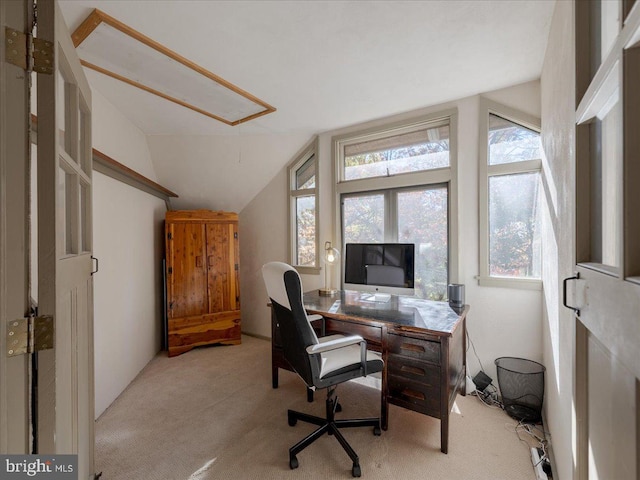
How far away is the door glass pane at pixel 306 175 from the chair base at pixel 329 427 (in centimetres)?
242

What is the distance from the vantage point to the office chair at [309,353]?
157 centimetres

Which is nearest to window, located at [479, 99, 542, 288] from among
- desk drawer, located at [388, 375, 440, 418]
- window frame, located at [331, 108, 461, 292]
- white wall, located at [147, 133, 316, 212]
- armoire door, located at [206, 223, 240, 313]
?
window frame, located at [331, 108, 461, 292]

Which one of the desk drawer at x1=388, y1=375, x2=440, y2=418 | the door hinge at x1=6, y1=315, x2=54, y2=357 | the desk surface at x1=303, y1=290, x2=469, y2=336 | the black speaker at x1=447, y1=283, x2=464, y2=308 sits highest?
the door hinge at x1=6, y1=315, x2=54, y2=357

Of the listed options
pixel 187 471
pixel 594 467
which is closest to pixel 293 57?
pixel 594 467

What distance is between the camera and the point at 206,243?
3551 millimetres

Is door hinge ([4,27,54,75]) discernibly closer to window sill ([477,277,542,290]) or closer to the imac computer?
the imac computer

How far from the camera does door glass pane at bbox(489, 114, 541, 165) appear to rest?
7.37ft

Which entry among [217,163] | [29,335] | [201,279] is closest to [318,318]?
[29,335]

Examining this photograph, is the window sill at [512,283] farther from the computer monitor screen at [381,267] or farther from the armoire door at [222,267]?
the armoire door at [222,267]

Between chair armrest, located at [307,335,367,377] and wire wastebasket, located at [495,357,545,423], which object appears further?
wire wastebasket, located at [495,357,545,423]

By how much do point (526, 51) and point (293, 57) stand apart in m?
1.54

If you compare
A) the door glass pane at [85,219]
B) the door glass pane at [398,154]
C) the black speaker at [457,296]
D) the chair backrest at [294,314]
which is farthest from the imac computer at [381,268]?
the door glass pane at [85,219]

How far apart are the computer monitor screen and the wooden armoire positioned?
177 centimetres

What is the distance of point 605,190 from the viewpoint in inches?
34.6
